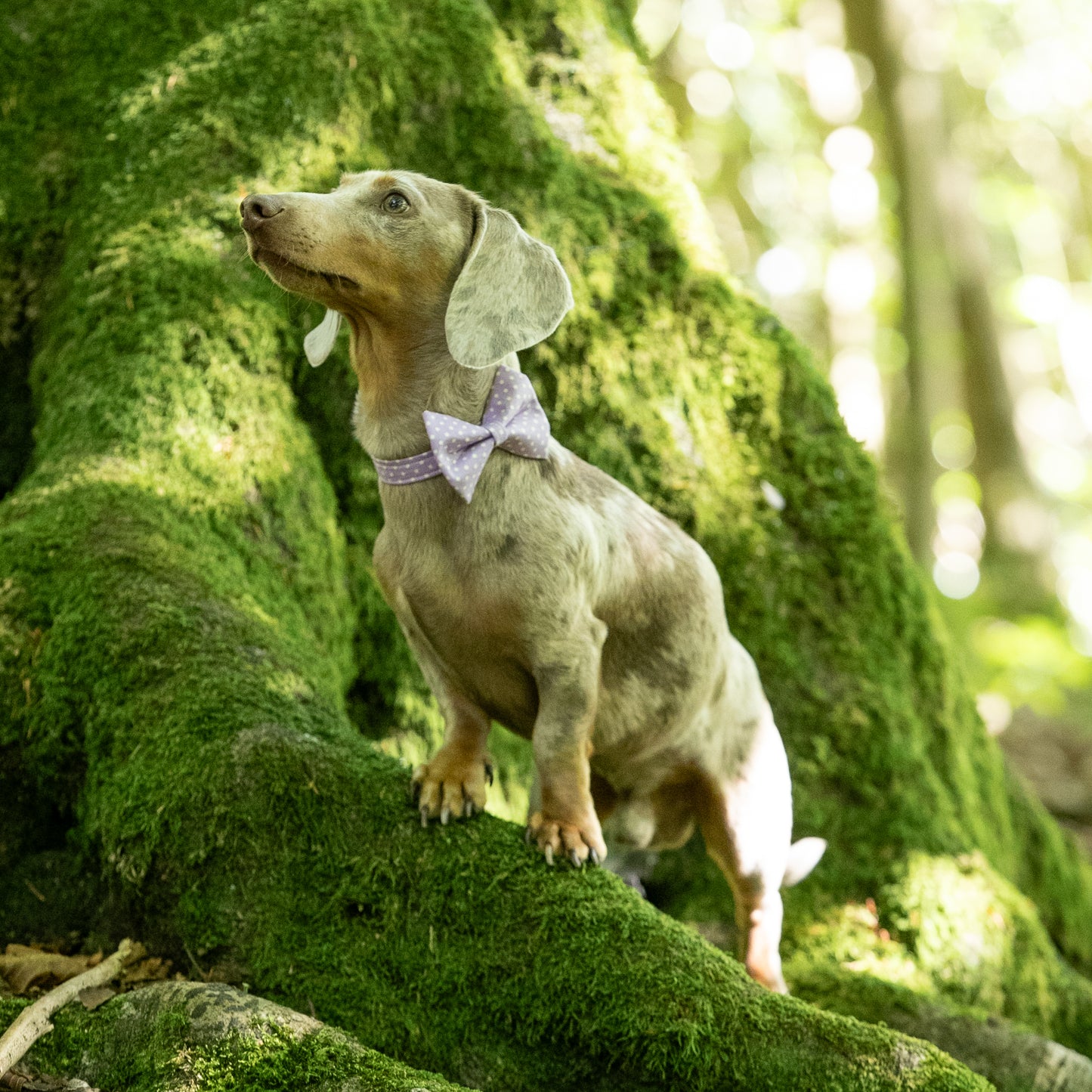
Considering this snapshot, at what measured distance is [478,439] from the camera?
3363 mm

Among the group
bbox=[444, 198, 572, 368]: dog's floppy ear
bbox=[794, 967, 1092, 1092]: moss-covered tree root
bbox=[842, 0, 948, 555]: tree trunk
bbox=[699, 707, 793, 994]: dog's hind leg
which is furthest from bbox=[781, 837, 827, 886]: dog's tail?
bbox=[842, 0, 948, 555]: tree trunk

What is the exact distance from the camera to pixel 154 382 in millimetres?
4598

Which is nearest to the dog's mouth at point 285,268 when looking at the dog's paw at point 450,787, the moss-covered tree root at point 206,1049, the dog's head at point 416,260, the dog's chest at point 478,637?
the dog's head at point 416,260

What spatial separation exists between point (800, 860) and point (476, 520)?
228cm

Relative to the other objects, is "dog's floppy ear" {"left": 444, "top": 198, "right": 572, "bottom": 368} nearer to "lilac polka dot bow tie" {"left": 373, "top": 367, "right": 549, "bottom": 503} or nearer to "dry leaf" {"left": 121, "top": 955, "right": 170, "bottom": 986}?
"lilac polka dot bow tie" {"left": 373, "top": 367, "right": 549, "bottom": 503}

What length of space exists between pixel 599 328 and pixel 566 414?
1.65ft

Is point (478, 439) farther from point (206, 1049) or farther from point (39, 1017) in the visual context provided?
point (39, 1017)

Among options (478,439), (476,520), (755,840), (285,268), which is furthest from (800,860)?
(285,268)

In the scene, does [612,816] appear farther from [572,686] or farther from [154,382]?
[154,382]

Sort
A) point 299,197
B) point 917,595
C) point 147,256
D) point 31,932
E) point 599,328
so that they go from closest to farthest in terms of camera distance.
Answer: point 299,197, point 31,932, point 147,256, point 599,328, point 917,595

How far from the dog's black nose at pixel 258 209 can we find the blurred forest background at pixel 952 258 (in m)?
3.85

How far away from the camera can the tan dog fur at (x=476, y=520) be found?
329 cm

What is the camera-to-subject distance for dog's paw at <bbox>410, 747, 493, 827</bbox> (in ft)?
11.2

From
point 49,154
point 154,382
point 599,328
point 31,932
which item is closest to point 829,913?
point 599,328
